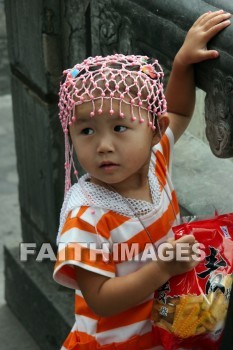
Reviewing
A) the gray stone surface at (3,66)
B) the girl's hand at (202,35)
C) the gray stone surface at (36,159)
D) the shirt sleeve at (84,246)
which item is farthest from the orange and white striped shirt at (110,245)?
the gray stone surface at (3,66)

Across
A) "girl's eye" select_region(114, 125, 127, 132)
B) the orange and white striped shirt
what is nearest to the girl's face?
"girl's eye" select_region(114, 125, 127, 132)

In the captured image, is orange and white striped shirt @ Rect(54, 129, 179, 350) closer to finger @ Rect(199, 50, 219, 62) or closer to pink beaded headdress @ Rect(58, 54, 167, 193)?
pink beaded headdress @ Rect(58, 54, 167, 193)

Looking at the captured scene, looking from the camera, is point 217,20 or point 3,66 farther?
point 3,66

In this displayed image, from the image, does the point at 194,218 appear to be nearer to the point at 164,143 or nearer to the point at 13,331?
the point at 164,143

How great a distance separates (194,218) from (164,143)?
25 cm

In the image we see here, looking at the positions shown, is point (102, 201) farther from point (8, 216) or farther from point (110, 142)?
point (8, 216)

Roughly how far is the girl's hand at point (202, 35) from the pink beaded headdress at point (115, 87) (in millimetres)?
123

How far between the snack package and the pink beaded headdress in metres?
0.32

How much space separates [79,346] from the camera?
2.83 metres

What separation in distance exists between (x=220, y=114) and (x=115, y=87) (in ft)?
1.03

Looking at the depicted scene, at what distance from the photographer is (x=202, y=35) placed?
8.48 feet

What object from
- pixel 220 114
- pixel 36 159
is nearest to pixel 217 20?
pixel 220 114

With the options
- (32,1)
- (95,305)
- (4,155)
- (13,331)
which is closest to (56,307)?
(13,331)

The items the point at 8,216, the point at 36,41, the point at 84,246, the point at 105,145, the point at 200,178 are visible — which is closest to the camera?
the point at 105,145
